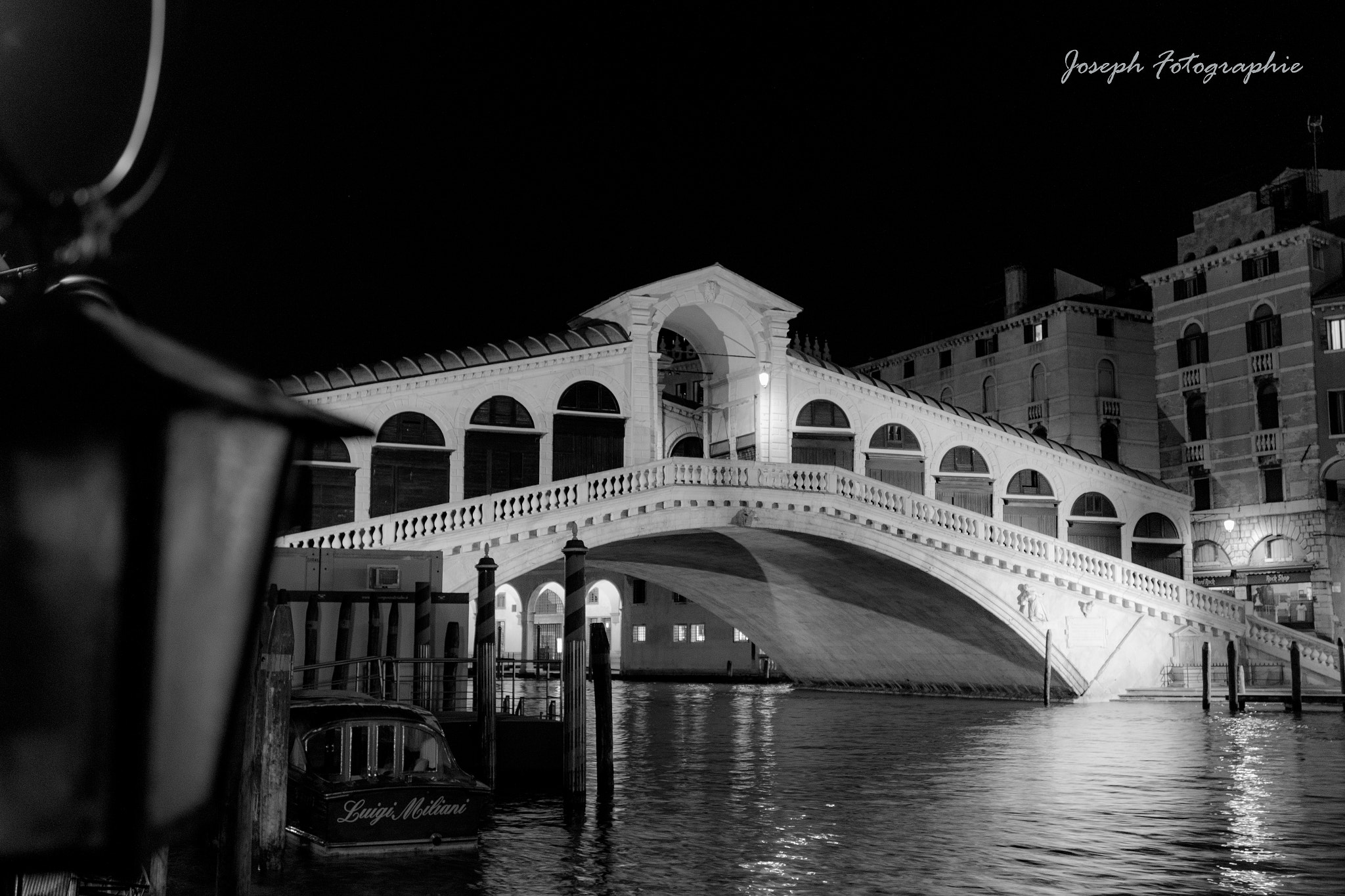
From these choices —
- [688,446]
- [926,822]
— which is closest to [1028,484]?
[688,446]

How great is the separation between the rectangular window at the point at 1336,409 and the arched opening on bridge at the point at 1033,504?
20.5ft

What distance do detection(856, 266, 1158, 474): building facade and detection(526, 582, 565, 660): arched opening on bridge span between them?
57.1ft

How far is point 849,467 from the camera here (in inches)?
1180

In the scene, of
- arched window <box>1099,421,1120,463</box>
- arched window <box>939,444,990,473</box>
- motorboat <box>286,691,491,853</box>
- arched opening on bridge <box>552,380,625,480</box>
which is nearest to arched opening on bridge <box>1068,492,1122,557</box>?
arched window <box>939,444,990,473</box>

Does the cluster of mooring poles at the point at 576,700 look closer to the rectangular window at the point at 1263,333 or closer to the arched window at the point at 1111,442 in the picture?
the rectangular window at the point at 1263,333

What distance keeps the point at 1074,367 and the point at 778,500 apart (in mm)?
15301

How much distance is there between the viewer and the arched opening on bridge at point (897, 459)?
30.5 metres

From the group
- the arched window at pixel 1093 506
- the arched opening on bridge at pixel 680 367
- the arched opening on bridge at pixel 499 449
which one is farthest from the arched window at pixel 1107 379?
the arched opening on bridge at pixel 499 449

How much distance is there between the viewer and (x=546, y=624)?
49.2 m

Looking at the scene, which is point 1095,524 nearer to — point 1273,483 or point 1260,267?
point 1273,483

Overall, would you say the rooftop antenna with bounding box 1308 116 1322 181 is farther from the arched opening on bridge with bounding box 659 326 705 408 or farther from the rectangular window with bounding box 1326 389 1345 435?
the arched opening on bridge with bounding box 659 326 705 408

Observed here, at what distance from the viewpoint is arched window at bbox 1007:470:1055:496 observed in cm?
3192

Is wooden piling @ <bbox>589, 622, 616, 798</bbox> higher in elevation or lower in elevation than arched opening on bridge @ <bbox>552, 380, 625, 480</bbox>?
lower

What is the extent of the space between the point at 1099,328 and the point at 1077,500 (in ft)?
23.1
